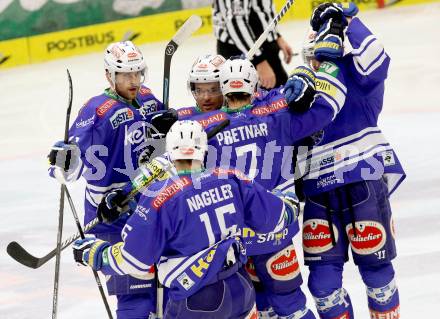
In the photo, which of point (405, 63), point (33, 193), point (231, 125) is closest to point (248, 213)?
point (231, 125)

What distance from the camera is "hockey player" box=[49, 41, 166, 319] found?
16.8 feet

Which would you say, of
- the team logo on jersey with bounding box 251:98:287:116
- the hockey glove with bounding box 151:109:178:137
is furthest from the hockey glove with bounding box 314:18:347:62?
the hockey glove with bounding box 151:109:178:137

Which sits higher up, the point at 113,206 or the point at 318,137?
the point at 318,137

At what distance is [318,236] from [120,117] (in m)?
1.07

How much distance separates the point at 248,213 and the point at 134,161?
3.35 feet

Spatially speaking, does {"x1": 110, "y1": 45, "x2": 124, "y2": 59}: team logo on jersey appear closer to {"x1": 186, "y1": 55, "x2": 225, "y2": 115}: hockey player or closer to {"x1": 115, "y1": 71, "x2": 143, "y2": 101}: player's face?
{"x1": 115, "y1": 71, "x2": 143, "y2": 101}: player's face

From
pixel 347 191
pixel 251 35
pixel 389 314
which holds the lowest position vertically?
pixel 251 35

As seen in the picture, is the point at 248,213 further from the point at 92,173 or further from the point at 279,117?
the point at 92,173

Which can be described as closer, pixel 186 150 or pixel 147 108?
pixel 186 150

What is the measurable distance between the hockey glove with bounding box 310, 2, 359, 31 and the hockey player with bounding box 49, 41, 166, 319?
0.84 meters

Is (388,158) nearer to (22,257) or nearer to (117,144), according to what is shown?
(117,144)

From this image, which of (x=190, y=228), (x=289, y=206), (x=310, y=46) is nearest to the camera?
(x=190, y=228)

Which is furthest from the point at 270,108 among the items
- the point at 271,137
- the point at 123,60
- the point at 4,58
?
the point at 4,58

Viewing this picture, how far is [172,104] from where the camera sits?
9836mm
